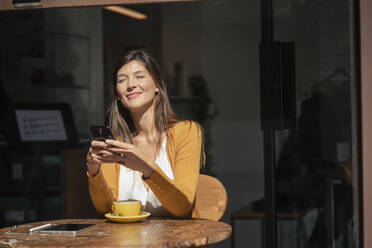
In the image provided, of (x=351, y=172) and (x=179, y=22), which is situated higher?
(x=179, y=22)

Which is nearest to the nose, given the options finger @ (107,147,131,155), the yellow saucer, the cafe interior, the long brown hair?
the long brown hair

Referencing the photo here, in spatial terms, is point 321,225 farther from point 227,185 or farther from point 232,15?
point 232,15

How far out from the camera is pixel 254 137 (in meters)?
5.85

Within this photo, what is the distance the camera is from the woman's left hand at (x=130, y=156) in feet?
6.57

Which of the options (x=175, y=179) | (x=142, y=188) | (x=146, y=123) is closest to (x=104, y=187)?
(x=142, y=188)

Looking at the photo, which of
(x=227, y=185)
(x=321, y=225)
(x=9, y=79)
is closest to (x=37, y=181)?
(x=9, y=79)

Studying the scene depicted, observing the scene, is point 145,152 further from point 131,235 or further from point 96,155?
point 131,235

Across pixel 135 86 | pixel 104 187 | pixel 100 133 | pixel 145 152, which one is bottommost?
pixel 104 187

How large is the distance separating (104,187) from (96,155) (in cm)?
19

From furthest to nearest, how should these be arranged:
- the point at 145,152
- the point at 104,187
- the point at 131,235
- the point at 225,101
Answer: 1. the point at 225,101
2. the point at 145,152
3. the point at 104,187
4. the point at 131,235

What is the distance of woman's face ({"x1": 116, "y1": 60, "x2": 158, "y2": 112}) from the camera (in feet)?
8.13

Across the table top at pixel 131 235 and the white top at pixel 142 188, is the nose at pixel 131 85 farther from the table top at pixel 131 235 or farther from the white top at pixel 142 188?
the table top at pixel 131 235

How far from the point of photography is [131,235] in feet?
5.85

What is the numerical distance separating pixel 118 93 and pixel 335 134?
162cm
